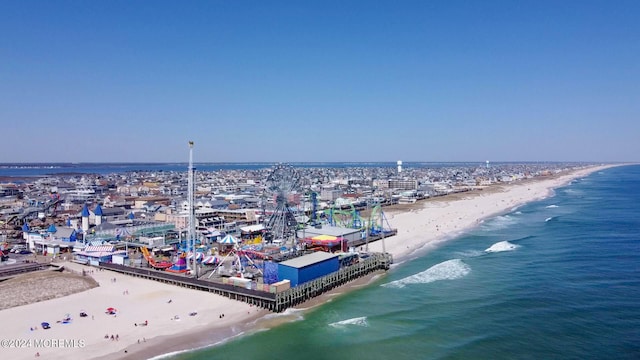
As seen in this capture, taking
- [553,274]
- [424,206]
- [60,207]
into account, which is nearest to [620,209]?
[424,206]

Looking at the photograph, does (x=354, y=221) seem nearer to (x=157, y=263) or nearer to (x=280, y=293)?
(x=157, y=263)

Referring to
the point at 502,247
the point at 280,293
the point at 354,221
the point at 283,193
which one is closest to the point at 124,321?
the point at 280,293

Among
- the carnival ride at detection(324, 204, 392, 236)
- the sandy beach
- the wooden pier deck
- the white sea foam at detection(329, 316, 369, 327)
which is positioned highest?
the carnival ride at detection(324, 204, 392, 236)

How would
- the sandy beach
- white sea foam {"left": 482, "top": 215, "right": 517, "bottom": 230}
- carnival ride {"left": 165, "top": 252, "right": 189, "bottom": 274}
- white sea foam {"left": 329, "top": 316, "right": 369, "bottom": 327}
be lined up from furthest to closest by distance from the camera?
white sea foam {"left": 482, "top": 215, "right": 517, "bottom": 230} → carnival ride {"left": 165, "top": 252, "right": 189, "bottom": 274} → white sea foam {"left": 329, "top": 316, "right": 369, "bottom": 327} → the sandy beach

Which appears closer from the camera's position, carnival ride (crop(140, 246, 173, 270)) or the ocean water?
the ocean water

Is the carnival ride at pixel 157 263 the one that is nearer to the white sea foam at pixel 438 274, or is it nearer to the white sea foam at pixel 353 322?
the white sea foam at pixel 353 322

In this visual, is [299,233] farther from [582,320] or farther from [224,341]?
[582,320]

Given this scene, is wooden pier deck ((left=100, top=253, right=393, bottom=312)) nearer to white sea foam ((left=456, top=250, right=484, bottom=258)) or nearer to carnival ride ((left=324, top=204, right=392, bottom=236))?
white sea foam ((left=456, top=250, right=484, bottom=258))

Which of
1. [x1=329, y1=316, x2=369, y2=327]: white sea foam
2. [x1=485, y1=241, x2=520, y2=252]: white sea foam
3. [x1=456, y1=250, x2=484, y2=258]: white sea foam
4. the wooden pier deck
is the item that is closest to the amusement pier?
the wooden pier deck
